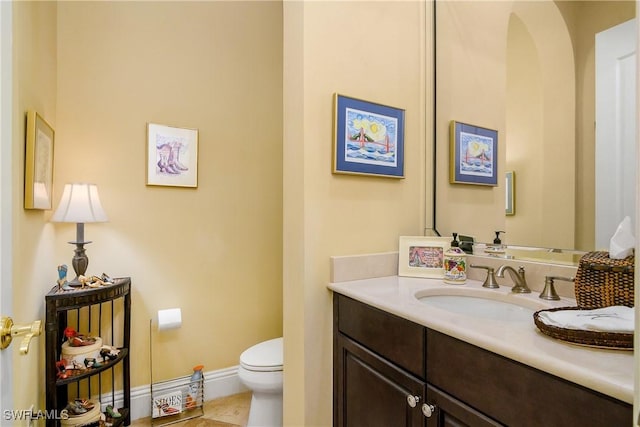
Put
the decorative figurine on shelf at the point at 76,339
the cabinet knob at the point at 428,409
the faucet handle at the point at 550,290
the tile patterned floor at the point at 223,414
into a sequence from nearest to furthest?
1. the cabinet knob at the point at 428,409
2. the faucet handle at the point at 550,290
3. the decorative figurine on shelf at the point at 76,339
4. the tile patterned floor at the point at 223,414

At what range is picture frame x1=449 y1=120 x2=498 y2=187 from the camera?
1.47m

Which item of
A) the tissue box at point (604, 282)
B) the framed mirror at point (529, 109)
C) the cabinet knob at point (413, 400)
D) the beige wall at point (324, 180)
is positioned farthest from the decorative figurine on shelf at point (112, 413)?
the tissue box at point (604, 282)

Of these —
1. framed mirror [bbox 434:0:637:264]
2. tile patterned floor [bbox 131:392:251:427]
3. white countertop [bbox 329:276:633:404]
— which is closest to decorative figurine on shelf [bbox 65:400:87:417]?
tile patterned floor [bbox 131:392:251:427]

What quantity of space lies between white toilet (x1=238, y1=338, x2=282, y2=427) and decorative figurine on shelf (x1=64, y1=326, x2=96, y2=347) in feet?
2.64

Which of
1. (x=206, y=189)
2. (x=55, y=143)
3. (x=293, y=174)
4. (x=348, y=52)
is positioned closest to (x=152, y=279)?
(x=206, y=189)

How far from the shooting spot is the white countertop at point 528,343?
58cm

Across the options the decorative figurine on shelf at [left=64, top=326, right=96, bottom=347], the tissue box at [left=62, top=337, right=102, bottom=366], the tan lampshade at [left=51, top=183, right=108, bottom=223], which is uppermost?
the tan lampshade at [left=51, top=183, right=108, bottom=223]

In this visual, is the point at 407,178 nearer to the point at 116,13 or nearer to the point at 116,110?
the point at 116,110

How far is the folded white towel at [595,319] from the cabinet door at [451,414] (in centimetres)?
27

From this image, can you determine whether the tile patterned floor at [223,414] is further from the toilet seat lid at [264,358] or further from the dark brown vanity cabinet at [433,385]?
the dark brown vanity cabinet at [433,385]

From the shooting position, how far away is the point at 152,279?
2.07m

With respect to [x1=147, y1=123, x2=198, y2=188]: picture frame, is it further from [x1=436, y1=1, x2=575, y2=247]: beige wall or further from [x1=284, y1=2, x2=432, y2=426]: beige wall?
[x1=436, y1=1, x2=575, y2=247]: beige wall

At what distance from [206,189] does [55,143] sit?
0.84 meters

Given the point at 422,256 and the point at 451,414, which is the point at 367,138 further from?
Answer: the point at 451,414
